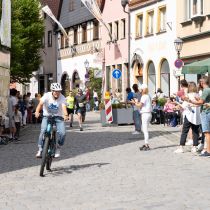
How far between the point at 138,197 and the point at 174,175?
281 centimetres

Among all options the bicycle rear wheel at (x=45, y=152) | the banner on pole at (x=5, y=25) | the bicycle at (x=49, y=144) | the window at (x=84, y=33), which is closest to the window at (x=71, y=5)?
the window at (x=84, y=33)

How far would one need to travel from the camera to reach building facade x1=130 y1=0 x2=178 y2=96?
42.3m

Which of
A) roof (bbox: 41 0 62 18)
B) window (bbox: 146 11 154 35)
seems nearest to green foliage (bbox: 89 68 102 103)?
window (bbox: 146 11 154 35)

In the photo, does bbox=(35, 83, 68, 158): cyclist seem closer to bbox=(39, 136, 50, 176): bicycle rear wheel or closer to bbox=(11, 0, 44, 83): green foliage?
bbox=(39, 136, 50, 176): bicycle rear wheel

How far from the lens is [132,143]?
858 inches

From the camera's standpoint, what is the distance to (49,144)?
13.9 m

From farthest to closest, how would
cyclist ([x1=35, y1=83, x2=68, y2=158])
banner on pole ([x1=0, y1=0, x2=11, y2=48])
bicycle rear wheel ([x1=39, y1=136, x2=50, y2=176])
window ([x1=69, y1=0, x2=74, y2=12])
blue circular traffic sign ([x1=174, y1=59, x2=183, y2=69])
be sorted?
1. window ([x1=69, y1=0, x2=74, y2=12])
2. blue circular traffic sign ([x1=174, y1=59, x2=183, y2=69])
3. banner on pole ([x1=0, y1=0, x2=11, y2=48])
4. cyclist ([x1=35, y1=83, x2=68, y2=158])
5. bicycle rear wheel ([x1=39, y1=136, x2=50, y2=176])

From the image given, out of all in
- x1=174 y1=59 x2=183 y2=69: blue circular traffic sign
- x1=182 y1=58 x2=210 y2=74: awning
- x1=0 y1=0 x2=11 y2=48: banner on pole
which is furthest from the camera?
x1=174 y1=59 x2=183 y2=69: blue circular traffic sign

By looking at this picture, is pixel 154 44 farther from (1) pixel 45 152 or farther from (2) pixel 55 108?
(1) pixel 45 152

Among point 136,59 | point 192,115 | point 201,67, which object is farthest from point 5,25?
point 136,59

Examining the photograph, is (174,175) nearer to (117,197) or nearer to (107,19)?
(117,197)

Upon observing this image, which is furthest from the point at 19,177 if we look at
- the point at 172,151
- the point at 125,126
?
the point at 125,126

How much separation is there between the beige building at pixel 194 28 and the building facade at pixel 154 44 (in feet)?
4.50

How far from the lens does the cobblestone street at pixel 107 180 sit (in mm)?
9992
